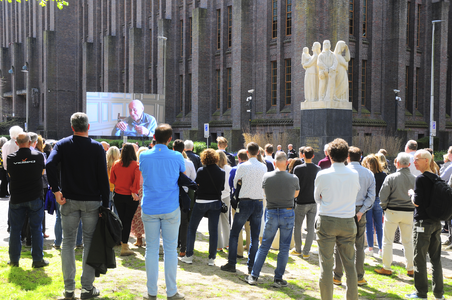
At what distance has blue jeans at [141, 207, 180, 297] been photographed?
5.54 metres

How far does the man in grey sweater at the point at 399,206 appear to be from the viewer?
23.4ft

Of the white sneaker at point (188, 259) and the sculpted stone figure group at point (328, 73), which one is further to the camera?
the sculpted stone figure group at point (328, 73)

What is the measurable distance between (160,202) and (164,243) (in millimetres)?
556

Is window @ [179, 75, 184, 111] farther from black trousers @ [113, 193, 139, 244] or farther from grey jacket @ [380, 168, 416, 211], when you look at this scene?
grey jacket @ [380, 168, 416, 211]

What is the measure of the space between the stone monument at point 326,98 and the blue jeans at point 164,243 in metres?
12.8

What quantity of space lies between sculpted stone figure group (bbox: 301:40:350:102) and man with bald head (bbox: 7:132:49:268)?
12969 mm

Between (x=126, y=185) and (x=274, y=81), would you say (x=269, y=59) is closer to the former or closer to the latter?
(x=274, y=81)

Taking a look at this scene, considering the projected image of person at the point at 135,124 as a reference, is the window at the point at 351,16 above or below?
above

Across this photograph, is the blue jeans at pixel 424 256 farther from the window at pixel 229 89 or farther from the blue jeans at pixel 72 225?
the window at pixel 229 89

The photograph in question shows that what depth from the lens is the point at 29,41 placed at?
61.9 meters

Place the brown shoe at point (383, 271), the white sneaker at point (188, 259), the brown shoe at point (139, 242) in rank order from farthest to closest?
the brown shoe at point (139, 242) < the white sneaker at point (188, 259) < the brown shoe at point (383, 271)

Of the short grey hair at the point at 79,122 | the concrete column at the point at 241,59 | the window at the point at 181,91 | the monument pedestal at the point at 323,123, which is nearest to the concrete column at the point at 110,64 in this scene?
the window at the point at 181,91

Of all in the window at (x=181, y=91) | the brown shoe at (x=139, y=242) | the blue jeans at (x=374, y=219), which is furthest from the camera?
the window at (x=181, y=91)

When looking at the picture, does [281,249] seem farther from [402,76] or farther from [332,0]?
[402,76]
